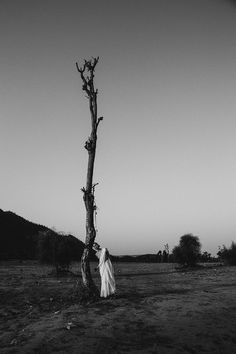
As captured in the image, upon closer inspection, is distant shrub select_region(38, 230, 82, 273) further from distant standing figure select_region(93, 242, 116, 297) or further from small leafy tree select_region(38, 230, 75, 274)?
distant standing figure select_region(93, 242, 116, 297)

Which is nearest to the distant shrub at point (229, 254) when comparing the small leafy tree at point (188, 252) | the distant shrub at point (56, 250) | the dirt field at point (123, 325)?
the small leafy tree at point (188, 252)

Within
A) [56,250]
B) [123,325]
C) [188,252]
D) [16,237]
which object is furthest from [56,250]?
[16,237]

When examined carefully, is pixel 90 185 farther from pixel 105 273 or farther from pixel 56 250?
pixel 56 250

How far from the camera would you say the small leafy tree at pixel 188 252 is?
108 feet

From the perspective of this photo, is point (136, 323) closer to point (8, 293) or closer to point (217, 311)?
point (217, 311)

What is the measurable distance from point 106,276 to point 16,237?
5575 centimetres

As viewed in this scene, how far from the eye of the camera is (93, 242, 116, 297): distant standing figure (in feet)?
41.0

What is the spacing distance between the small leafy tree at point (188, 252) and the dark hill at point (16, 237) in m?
19.1

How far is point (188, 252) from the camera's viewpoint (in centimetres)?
3269

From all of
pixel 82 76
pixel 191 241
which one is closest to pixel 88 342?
pixel 82 76

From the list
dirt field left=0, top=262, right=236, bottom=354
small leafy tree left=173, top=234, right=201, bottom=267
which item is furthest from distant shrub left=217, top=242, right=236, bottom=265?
dirt field left=0, top=262, right=236, bottom=354

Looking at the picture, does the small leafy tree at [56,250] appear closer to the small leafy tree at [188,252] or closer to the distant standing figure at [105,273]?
the distant standing figure at [105,273]

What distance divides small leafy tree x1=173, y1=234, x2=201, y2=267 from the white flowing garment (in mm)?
21242

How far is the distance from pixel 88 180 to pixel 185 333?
23.9 feet
